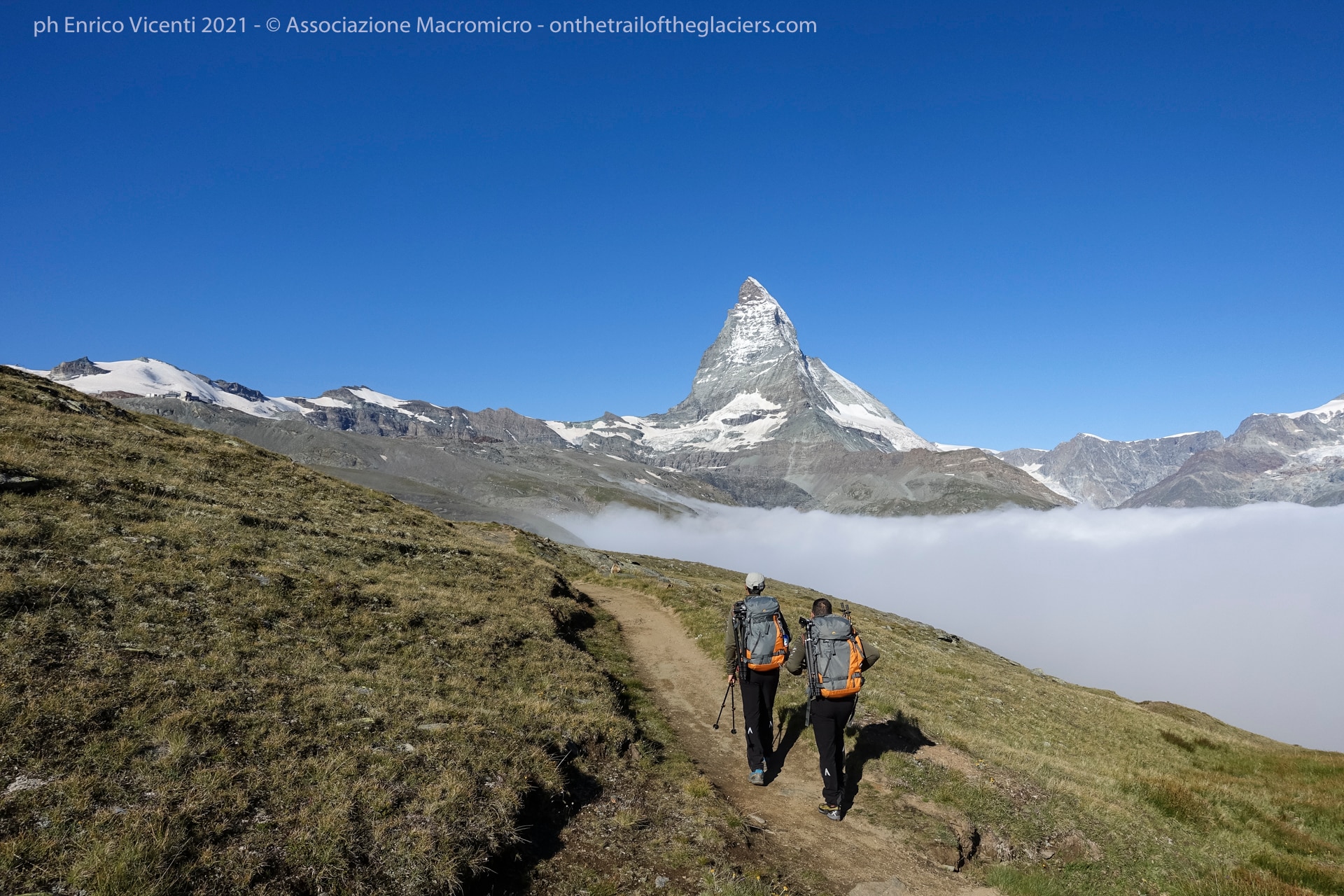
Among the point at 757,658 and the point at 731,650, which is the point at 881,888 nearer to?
the point at 757,658

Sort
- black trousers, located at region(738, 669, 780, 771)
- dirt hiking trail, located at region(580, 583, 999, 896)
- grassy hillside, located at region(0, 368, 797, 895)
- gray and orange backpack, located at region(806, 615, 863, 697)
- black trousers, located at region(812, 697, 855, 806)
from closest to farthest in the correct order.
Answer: grassy hillside, located at region(0, 368, 797, 895)
dirt hiking trail, located at region(580, 583, 999, 896)
gray and orange backpack, located at region(806, 615, 863, 697)
black trousers, located at region(812, 697, 855, 806)
black trousers, located at region(738, 669, 780, 771)

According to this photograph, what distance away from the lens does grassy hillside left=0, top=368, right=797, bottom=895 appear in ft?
29.6

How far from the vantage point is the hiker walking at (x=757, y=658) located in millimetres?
14938

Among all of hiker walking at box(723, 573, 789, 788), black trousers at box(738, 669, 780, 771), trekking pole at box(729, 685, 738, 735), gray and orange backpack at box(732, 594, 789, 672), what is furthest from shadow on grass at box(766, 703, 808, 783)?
gray and orange backpack at box(732, 594, 789, 672)

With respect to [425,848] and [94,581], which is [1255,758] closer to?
[425,848]

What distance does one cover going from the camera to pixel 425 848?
984cm

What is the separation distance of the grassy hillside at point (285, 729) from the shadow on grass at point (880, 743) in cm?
428

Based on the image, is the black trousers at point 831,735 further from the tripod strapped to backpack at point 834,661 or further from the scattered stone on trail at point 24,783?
the scattered stone on trail at point 24,783

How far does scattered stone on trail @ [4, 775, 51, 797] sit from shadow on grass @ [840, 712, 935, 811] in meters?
14.8

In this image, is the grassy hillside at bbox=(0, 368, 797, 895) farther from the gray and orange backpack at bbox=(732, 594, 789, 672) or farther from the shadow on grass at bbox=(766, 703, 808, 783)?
the gray and orange backpack at bbox=(732, 594, 789, 672)

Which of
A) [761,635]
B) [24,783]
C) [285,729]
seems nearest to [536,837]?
[285,729]

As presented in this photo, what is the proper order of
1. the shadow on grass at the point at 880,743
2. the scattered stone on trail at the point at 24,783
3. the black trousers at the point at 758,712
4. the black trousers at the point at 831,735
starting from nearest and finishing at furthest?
the scattered stone on trail at the point at 24,783 < the black trousers at the point at 831,735 < the black trousers at the point at 758,712 < the shadow on grass at the point at 880,743

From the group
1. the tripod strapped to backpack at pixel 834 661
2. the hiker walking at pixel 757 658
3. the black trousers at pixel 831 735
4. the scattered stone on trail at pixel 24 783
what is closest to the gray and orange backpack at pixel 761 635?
the hiker walking at pixel 757 658

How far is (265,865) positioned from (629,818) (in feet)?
20.6
